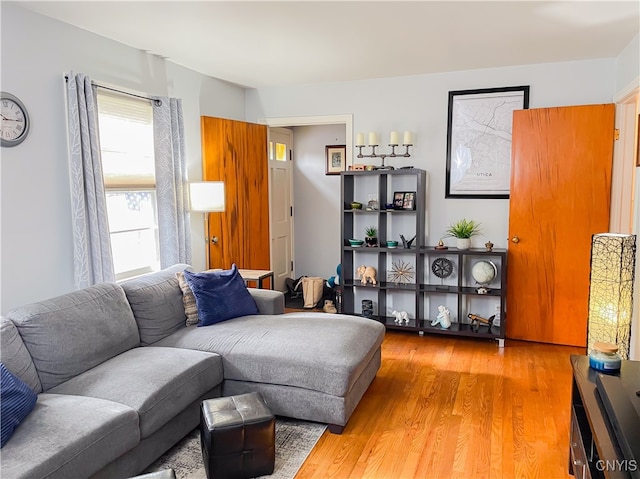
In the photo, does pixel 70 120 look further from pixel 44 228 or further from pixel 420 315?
pixel 420 315

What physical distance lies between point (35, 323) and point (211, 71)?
2893 millimetres

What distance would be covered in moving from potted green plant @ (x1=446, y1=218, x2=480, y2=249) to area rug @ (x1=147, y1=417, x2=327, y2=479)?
231 cm

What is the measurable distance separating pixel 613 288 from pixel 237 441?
215cm

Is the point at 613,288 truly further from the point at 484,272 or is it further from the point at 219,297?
the point at 219,297

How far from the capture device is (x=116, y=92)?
3.59 m

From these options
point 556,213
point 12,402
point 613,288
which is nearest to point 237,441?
point 12,402

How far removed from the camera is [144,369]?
8.46 ft

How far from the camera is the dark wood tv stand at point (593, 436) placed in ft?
4.92

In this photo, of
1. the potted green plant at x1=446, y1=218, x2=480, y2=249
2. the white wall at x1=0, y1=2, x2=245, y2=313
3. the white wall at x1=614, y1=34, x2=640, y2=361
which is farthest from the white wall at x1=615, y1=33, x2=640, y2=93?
the white wall at x1=0, y1=2, x2=245, y2=313

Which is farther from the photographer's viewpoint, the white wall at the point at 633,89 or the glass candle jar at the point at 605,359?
the white wall at the point at 633,89

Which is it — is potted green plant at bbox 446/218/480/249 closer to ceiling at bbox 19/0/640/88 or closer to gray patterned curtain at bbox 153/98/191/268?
ceiling at bbox 19/0/640/88

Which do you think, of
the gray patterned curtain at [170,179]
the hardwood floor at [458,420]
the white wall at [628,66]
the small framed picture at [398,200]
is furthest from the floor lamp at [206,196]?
the white wall at [628,66]

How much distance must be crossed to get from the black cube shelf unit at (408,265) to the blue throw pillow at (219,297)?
1.54 meters

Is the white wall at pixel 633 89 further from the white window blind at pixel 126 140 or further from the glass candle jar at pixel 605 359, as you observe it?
the white window blind at pixel 126 140
